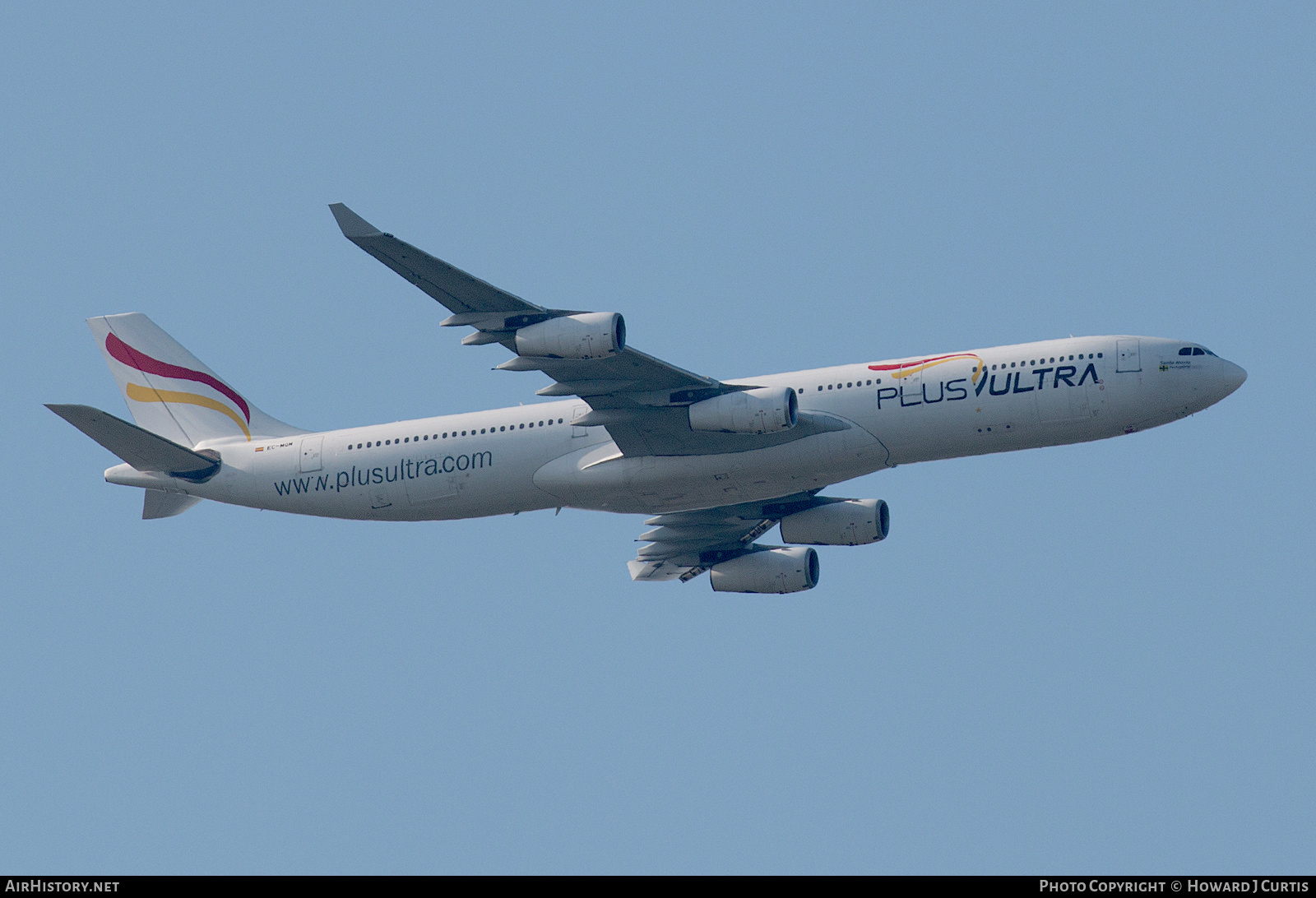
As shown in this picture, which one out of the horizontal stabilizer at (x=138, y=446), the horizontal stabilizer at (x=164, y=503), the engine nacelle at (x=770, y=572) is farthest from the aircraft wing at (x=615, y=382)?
the horizontal stabilizer at (x=164, y=503)

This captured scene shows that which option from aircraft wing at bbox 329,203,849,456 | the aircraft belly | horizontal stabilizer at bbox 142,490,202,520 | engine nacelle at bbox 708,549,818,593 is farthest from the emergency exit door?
horizontal stabilizer at bbox 142,490,202,520

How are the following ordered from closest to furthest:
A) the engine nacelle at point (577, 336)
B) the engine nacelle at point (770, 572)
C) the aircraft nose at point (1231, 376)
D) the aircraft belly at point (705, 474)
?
1. the engine nacelle at point (577, 336)
2. the aircraft nose at point (1231, 376)
3. the aircraft belly at point (705, 474)
4. the engine nacelle at point (770, 572)

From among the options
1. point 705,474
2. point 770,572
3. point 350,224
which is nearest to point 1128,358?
point 705,474

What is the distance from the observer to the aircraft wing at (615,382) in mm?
43812

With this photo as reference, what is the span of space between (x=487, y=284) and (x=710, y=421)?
7.81 m

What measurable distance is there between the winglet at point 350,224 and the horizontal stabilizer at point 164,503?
53.9 ft

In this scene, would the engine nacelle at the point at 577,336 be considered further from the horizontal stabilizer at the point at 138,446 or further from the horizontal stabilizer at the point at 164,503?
the horizontal stabilizer at the point at 164,503

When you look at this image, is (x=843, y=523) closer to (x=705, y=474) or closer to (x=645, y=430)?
(x=705, y=474)

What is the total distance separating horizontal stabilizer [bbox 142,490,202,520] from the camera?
177 feet

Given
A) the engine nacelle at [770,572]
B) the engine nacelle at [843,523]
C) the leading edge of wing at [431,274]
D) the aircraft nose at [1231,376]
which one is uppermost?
the leading edge of wing at [431,274]

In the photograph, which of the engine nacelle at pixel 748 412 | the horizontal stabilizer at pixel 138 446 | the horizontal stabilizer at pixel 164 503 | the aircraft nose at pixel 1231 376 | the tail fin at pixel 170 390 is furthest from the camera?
the tail fin at pixel 170 390
